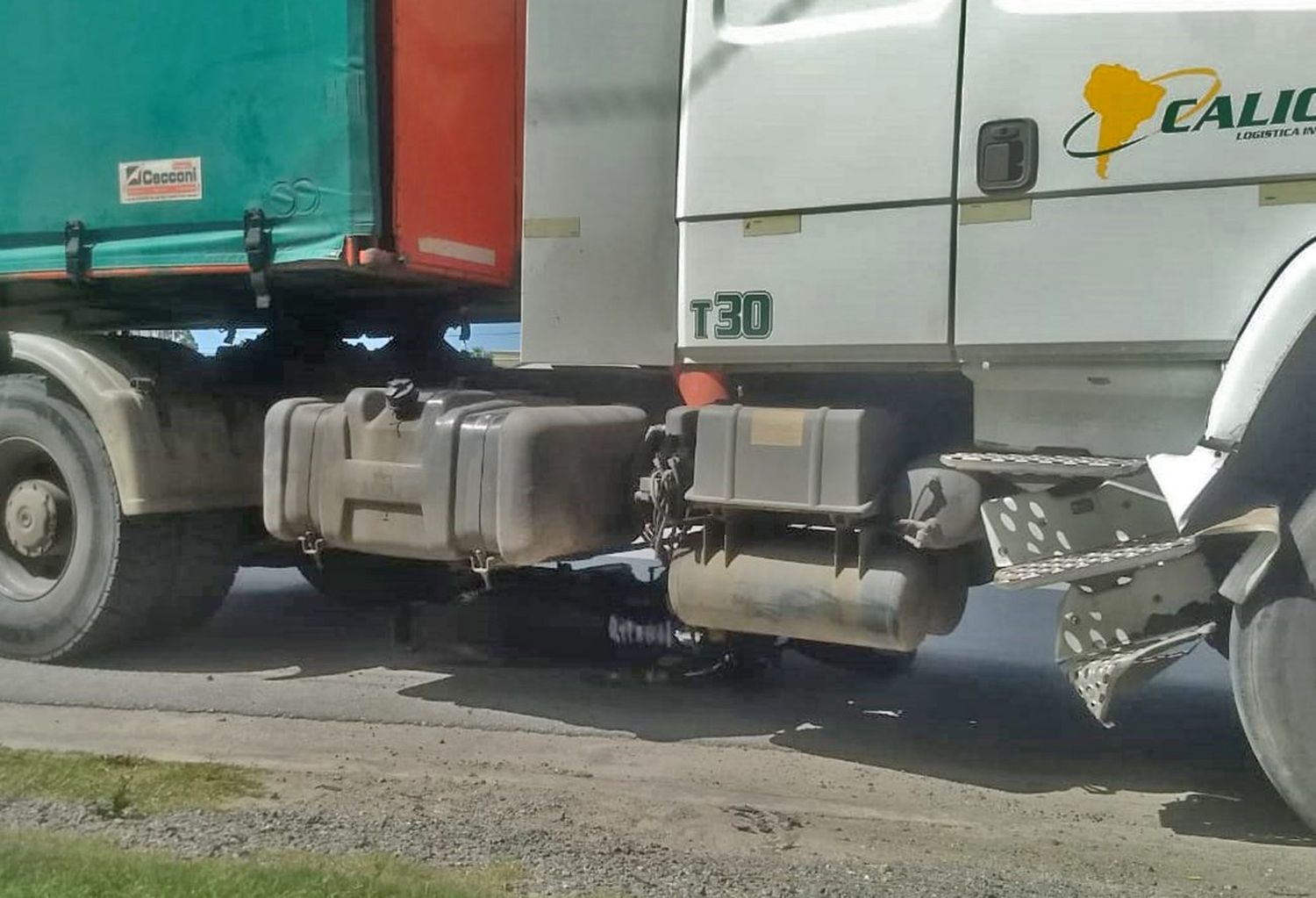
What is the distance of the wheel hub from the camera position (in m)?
5.54

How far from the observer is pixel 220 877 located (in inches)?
119

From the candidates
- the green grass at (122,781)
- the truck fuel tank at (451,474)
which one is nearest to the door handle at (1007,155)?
the truck fuel tank at (451,474)

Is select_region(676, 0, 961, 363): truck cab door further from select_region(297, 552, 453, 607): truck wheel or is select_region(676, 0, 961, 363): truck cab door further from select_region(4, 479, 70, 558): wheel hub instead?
select_region(4, 479, 70, 558): wheel hub

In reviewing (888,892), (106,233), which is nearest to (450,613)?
(106,233)

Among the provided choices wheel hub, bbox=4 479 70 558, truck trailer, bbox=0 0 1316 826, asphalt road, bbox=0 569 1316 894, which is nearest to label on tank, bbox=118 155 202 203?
truck trailer, bbox=0 0 1316 826

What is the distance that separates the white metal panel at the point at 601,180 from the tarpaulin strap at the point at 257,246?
40.5 inches

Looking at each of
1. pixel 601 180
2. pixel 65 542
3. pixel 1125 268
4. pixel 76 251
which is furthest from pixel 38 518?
pixel 1125 268

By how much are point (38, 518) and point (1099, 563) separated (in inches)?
175

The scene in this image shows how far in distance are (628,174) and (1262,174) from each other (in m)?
2.00

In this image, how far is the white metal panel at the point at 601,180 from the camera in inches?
170

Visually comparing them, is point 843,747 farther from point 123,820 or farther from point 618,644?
point 123,820

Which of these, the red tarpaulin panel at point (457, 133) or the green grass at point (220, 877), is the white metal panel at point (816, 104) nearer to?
the red tarpaulin panel at point (457, 133)

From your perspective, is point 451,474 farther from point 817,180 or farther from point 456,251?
point 817,180

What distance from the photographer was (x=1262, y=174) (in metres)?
3.40
